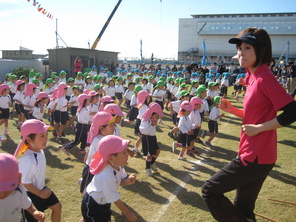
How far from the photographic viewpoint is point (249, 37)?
2354 millimetres

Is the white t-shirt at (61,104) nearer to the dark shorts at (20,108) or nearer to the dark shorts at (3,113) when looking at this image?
the dark shorts at (3,113)

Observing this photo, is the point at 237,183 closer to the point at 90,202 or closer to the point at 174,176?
the point at 90,202

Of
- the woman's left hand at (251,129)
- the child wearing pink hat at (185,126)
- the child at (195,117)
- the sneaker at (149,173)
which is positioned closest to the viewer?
the woman's left hand at (251,129)

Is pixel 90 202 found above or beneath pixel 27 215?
above

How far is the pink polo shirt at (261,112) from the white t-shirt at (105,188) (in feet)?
4.47

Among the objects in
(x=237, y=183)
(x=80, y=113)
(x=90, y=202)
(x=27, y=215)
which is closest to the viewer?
(x=237, y=183)

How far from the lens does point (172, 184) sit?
500 centimetres

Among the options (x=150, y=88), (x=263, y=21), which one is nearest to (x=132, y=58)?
(x=263, y=21)

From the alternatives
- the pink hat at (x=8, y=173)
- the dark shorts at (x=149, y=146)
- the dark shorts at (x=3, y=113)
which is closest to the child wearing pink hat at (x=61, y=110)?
the dark shorts at (x=3, y=113)

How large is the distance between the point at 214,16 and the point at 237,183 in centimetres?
5945

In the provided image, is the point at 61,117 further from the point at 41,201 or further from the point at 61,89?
the point at 41,201

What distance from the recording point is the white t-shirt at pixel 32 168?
2918mm

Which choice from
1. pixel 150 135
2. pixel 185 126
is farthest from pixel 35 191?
pixel 185 126

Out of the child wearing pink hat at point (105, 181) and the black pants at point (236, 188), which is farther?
the child wearing pink hat at point (105, 181)
